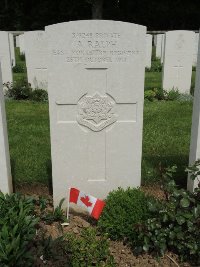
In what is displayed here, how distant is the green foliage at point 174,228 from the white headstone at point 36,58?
709 cm

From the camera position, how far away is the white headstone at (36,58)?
9.61 meters

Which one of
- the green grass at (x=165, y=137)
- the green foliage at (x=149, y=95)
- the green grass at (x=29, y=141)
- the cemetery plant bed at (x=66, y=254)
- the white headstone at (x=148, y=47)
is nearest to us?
the cemetery plant bed at (x=66, y=254)

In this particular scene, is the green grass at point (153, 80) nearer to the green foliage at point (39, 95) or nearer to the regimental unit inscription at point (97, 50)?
the green foliage at point (39, 95)

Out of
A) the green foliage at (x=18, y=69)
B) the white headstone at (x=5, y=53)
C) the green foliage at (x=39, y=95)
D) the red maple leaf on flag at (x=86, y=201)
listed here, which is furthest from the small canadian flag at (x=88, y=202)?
the green foliage at (x=18, y=69)

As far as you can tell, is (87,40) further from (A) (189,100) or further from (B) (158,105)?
(A) (189,100)

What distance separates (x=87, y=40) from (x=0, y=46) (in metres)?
7.00

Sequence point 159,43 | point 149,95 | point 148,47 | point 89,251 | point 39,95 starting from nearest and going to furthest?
point 89,251
point 149,95
point 39,95
point 148,47
point 159,43

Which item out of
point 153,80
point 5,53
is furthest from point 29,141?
point 153,80

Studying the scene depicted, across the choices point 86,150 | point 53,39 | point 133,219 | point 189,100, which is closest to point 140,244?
point 133,219

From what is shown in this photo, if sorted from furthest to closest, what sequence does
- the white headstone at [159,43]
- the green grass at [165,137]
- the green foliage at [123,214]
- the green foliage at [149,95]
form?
the white headstone at [159,43], the green foliage at [149,95], the green grass at [165,137], the green foliage at [123,214]

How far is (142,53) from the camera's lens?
353 centimetres

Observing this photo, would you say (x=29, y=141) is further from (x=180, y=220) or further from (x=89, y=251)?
(x=180, y=220)

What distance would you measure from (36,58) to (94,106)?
6714mm

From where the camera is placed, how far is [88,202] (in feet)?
12.0
